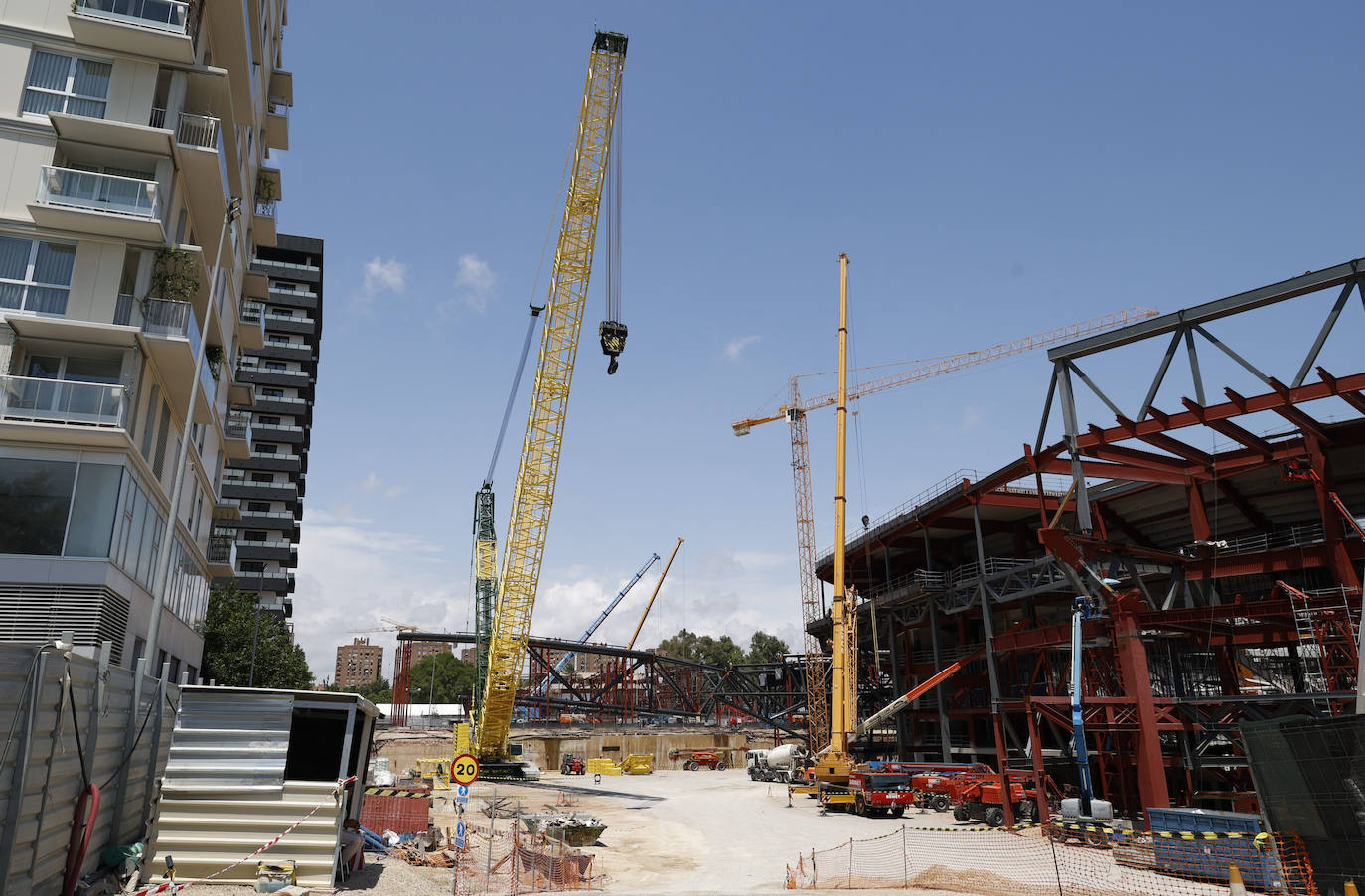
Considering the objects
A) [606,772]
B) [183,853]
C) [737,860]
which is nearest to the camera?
[183,853]

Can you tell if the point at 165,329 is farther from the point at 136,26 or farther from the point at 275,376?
the point at 275,376

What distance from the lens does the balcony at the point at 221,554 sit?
140 ft

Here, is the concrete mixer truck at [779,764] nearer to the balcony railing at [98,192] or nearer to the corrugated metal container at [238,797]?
the corrugated metal container at [238,797]

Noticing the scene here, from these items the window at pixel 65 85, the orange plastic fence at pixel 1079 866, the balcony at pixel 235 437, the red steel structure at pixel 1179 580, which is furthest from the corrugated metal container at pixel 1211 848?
the balcony at pixel 235 437

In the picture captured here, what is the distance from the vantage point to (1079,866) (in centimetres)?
2473

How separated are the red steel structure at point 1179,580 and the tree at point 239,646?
1526 inches

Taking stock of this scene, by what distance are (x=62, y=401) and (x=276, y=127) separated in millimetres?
24124

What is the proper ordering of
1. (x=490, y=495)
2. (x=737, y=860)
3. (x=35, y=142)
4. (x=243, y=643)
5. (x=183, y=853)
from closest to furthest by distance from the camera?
(x=183, y=853), (x=35, y=142), (x=737, y=860), (x=243, y=643), (x=490, y=495)

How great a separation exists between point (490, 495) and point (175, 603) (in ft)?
195

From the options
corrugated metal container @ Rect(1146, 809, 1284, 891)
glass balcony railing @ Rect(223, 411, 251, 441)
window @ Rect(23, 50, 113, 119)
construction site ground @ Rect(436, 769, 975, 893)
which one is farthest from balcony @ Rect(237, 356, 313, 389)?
corrugated metal container @ Rect(1146, 809, 1284, 891)

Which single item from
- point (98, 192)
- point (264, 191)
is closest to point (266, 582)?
point (264, 191)

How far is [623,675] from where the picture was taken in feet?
356

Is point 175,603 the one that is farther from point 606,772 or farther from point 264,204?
point 606,772

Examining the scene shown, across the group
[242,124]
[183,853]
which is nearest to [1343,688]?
[183,853]
